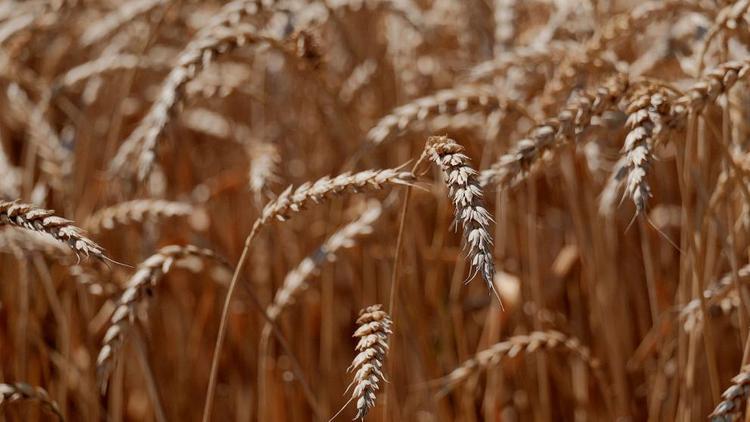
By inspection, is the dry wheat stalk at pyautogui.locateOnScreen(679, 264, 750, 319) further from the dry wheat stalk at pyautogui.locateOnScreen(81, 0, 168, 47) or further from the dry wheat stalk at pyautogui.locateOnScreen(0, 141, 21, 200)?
the dry wheat stalk at pyautogui.locateOnScreen(0, 141, 21, 200)

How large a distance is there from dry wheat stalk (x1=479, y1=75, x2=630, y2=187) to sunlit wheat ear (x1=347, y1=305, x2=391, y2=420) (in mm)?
357

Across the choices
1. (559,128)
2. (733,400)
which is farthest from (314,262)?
(733,400)

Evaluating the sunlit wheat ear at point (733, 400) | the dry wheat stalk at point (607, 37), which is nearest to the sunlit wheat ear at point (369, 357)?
the sunlit wheat ear at point (733, 400)

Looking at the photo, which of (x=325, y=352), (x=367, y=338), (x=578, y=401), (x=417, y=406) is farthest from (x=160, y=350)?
(x=367, y=338)

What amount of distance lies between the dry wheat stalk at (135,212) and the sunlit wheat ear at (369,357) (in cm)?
91

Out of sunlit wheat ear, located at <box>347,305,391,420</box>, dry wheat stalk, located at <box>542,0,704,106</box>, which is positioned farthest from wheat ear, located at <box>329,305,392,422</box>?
dry wheat stalk, located at <box>542,0,704,106</box>

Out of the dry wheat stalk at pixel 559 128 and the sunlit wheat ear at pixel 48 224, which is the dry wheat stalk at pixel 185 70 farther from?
the dry wheat stalk at pixel 559 128

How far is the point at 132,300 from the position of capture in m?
1.49

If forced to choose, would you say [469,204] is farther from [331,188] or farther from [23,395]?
[23,395]

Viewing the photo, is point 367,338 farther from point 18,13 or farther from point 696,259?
point 18,13

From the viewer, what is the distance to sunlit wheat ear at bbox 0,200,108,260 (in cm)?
113

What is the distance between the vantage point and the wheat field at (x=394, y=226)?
4.91 ft

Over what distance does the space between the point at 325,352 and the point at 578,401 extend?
682 mm

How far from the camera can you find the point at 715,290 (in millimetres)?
1658
